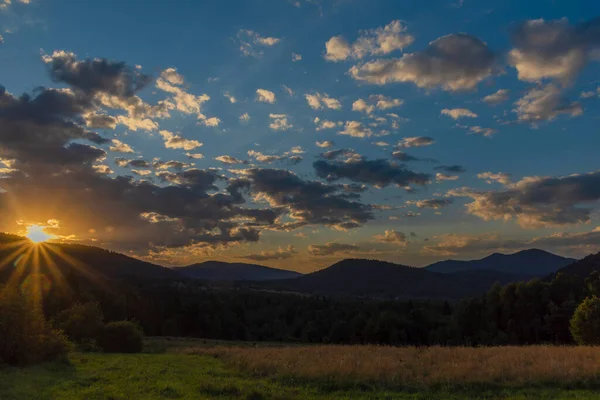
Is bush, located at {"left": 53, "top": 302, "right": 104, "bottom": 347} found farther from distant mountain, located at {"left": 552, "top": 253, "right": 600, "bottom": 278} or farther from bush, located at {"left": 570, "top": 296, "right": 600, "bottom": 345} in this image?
distant mountain, located at {"left": 552, "top": 253, "right": 600, "bottom": 278}

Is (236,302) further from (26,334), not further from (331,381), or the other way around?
(331,381)

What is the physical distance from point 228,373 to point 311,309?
414 ft

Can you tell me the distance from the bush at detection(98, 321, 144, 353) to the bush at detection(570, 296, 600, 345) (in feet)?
174

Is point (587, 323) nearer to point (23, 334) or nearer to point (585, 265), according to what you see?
point (23, 334)

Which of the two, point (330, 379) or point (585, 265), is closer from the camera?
point (330, 379)

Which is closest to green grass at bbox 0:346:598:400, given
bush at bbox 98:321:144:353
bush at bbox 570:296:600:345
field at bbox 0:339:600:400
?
field at bbox 0:339:600:400

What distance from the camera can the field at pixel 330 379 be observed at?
17453 millimetres

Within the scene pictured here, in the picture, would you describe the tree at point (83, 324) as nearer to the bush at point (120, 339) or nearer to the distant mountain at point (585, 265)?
the bush at point (120, 339)

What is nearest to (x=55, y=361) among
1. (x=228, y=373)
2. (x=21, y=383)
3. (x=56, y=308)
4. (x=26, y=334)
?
(x=26, y=334)

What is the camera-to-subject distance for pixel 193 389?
18.2m

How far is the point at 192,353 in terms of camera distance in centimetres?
3816

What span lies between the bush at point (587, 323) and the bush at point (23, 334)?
193ft

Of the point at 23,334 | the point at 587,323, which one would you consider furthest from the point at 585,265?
the point at 23,334

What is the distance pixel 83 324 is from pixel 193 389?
3714 centimetres
